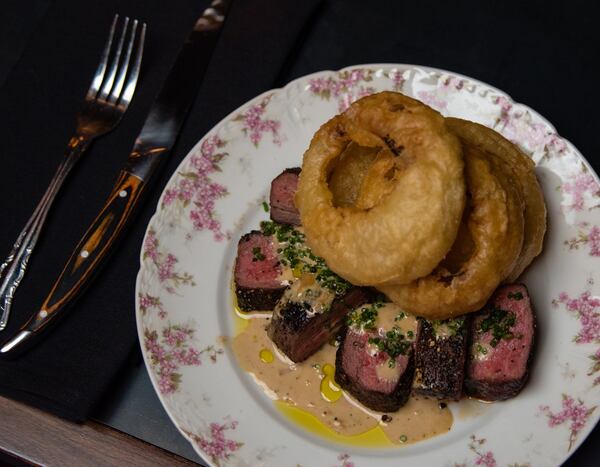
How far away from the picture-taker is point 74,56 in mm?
3658

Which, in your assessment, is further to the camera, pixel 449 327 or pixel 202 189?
pixel 202 189

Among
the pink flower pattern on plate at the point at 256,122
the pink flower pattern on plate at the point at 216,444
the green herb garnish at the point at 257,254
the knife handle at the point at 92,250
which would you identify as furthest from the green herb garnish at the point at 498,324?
the knife handle at the point at 92,250

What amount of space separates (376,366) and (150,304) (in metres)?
1.00

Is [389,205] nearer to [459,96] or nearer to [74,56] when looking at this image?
[459,96]

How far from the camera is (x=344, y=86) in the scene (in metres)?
3.20

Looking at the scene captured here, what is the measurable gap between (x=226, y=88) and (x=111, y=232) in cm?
100

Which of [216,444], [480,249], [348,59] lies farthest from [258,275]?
[348,59]

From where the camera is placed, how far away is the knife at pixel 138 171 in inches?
115

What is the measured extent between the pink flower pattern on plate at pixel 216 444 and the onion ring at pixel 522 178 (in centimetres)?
131

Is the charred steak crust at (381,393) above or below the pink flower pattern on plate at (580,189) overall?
below

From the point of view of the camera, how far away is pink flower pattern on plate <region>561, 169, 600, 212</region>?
2.80m

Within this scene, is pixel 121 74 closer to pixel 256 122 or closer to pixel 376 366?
pixel 256 122

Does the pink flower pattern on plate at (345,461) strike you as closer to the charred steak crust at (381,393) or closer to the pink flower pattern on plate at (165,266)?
the charred steak crust at (381,393)

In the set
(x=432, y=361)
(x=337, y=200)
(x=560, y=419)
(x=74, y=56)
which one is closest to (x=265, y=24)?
(x=74, y=56)
